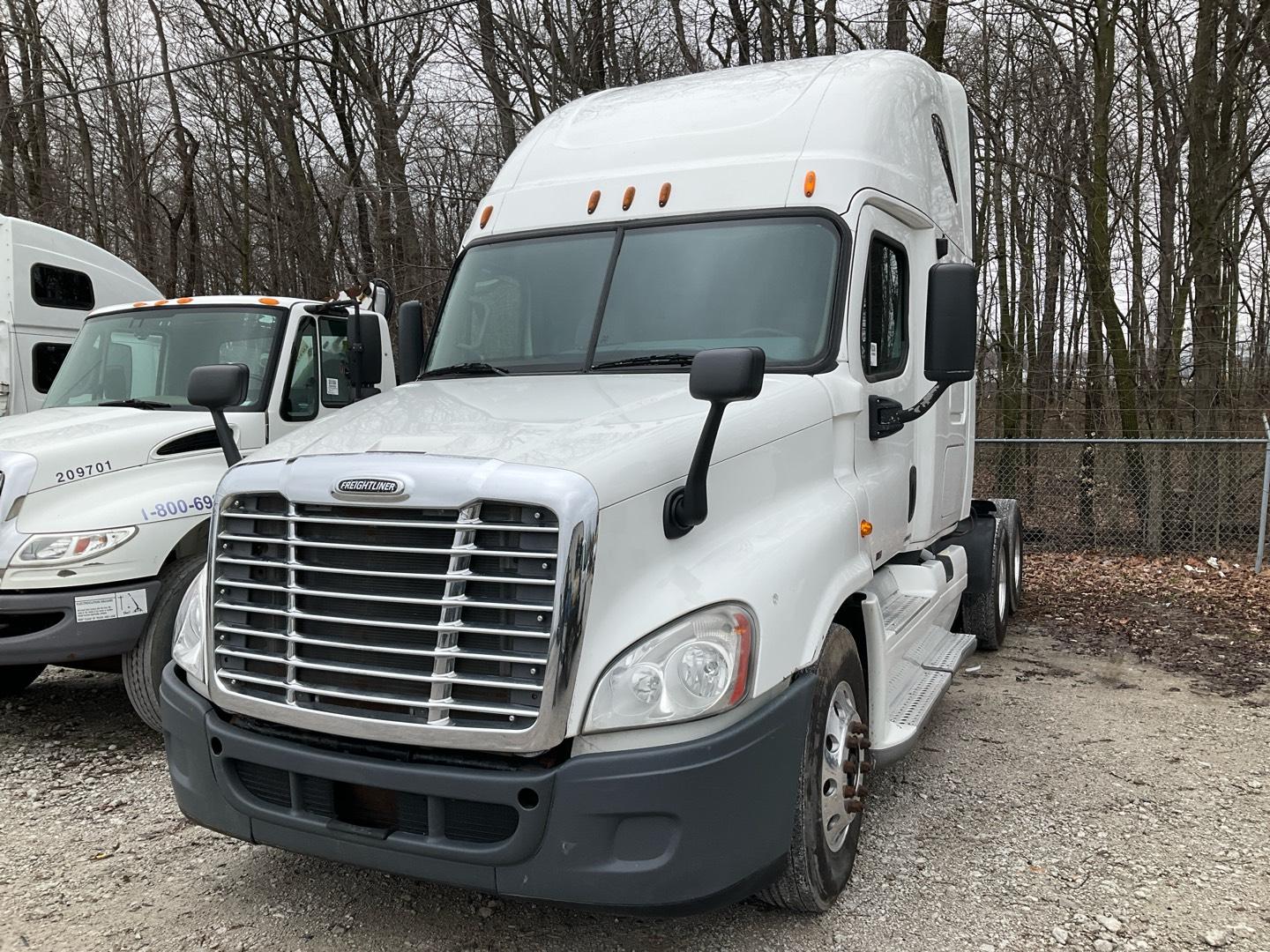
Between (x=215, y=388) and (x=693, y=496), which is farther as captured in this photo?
(x=215, y=388)

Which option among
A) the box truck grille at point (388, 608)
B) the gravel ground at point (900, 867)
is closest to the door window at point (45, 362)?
the gravel ground at point (900, 867)

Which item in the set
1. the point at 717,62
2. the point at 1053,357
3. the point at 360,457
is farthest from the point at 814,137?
the point at 717,62

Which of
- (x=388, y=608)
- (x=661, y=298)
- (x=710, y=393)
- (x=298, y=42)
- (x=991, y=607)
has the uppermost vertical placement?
(x=298, y=42)

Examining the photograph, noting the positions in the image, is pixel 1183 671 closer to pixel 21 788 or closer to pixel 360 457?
pixel 360 457

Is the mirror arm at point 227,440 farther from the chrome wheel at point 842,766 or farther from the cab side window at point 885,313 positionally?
the cab side window at point 885,313

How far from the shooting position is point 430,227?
18.2m

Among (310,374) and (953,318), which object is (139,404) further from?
(953,318)

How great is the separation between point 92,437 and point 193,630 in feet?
8.47

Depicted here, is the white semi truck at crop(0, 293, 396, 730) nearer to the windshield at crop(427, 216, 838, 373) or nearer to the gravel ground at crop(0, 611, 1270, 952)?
the gravel ground at crop(0, 611, 1270, 952)

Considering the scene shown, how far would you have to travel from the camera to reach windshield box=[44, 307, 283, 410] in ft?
21.9

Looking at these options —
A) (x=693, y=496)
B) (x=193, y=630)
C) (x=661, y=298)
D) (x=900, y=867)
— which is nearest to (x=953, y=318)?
(x=661, y=298)

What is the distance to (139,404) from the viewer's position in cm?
652

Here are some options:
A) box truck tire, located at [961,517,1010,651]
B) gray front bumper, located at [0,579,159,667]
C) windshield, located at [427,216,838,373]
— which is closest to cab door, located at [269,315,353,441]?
gray front bumper, located at [0,579,159,667]

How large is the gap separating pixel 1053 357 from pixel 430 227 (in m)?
10.6
